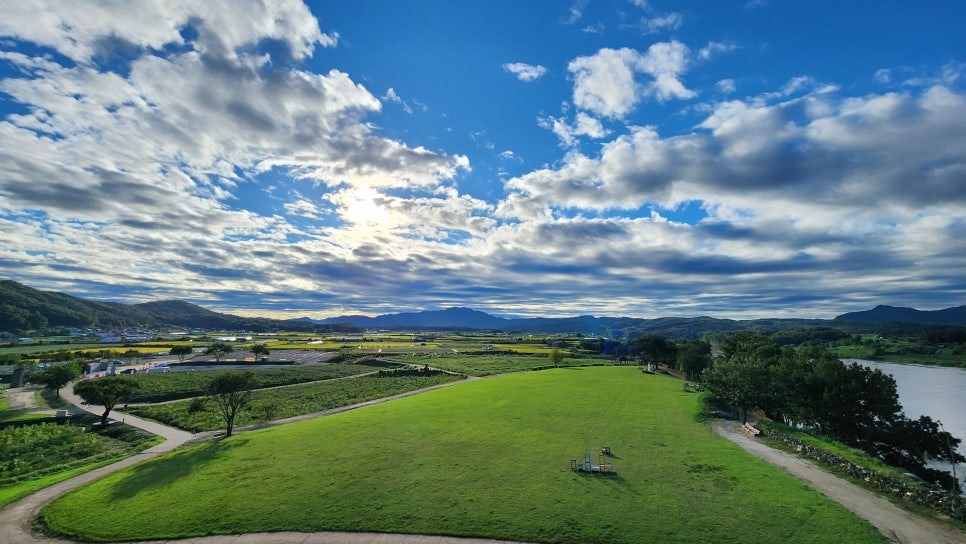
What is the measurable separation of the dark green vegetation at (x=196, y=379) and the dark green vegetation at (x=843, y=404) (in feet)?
188

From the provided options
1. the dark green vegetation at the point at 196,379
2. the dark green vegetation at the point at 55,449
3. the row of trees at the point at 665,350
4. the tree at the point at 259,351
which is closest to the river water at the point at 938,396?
the row of trees at the point at 665,350

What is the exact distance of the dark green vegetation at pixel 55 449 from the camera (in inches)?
1169

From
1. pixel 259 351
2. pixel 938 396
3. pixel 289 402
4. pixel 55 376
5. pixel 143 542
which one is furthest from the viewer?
pixel 259 351

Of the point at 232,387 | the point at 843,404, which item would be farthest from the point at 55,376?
the point at 843,404

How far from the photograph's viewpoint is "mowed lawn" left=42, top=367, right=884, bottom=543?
20266mm

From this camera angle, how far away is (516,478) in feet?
84.7

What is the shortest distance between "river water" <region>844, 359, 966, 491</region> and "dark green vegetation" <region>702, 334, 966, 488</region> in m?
3.23

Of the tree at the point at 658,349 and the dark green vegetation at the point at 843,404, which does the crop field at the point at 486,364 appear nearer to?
the tree at the point at 658,349

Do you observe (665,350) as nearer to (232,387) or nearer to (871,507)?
(871,507)

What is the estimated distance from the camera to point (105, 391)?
48906 millimetres

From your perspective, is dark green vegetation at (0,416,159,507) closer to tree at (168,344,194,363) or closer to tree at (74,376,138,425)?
tree at (74,376,138,425)

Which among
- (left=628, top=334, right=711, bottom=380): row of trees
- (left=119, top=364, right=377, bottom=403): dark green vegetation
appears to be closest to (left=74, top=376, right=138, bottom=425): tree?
(left=119, top=364, right=377, bottom=403): dark green vegetation

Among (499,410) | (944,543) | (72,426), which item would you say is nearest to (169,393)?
(72,426)

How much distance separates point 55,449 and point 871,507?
6050 cm
